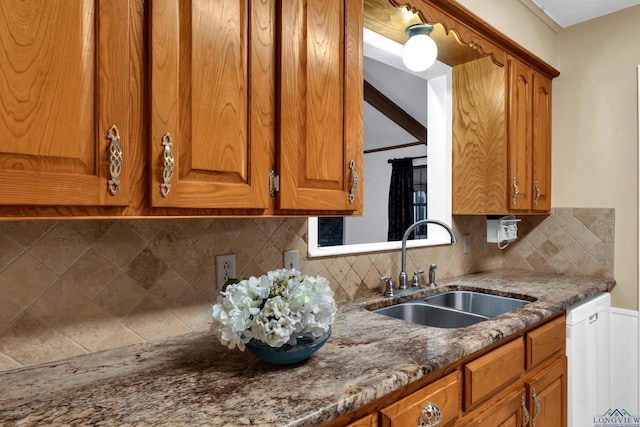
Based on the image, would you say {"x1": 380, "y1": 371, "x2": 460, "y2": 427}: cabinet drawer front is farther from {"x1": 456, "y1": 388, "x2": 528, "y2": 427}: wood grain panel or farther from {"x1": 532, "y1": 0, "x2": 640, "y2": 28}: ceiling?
{"x1": 532, "y1": 0, "x2": 640, "y2": 28}: ceiling

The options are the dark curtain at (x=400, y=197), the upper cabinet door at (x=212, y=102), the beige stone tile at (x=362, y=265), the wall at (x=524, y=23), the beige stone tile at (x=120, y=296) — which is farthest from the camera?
the dark curtain at (x=400, y=197)

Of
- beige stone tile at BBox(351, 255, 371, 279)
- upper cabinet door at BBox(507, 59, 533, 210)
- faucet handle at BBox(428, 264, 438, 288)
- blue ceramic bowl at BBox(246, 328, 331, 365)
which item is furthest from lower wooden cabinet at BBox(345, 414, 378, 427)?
upper cabinet door at BBox(507, 59, 533, 210)

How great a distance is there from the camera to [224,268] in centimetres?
141

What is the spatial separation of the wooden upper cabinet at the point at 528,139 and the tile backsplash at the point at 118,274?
119 cm

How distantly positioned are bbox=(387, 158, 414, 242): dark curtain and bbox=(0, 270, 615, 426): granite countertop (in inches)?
176

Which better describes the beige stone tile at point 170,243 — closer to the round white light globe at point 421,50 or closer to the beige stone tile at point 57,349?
the beige stone tile at point 57,349

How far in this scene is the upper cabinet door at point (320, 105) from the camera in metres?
1.16

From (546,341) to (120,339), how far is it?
1.65 meters

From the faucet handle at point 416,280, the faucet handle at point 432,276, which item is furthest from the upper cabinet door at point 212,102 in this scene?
the faucet handle at point 432,276

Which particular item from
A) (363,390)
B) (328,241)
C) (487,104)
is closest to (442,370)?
(363,390)

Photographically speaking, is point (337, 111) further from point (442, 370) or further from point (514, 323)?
point (514, 323)

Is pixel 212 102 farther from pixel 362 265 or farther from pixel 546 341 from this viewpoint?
pixel 546 341

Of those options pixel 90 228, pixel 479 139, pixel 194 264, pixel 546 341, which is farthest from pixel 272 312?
pixel 479 139

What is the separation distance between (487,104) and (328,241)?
349 cm
